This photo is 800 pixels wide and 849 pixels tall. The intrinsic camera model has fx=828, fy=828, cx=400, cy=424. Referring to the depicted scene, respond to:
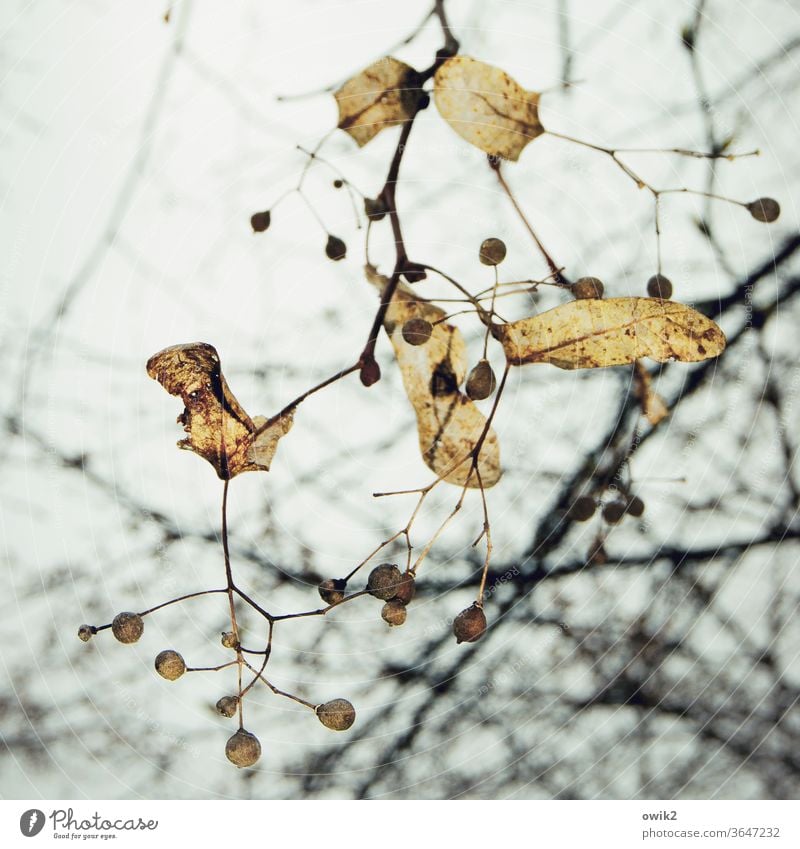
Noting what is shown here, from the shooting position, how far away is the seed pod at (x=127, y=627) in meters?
0.46

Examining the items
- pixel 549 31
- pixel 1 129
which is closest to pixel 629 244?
pixel 549 31

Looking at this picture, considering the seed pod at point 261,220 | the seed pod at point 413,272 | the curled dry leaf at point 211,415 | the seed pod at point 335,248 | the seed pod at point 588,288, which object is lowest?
the curled dry leaf at point 211,415

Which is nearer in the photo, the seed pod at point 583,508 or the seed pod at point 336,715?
the seed pod at point 336,715

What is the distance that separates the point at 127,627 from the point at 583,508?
310 millimetres

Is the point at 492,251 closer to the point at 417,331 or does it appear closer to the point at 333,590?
the point at 417,331

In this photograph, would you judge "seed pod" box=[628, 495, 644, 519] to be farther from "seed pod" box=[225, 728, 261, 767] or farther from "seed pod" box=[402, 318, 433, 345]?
"seed pod" box=[225, 728, 261, 767]

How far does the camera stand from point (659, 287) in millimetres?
526

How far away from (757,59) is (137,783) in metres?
0.66

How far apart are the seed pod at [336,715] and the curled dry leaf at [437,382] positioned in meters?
0.16

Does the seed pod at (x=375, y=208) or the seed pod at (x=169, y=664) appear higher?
the seed pod at (x=375, y=208)

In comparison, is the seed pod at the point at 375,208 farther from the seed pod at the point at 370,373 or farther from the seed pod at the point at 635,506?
the seed pod at the point at 635,506

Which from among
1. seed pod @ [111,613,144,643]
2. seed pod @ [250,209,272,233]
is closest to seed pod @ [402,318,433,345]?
seed pod @ [250,209,272,233]
